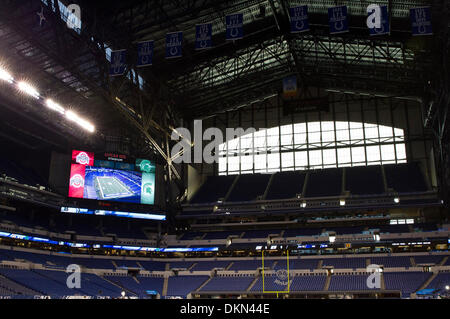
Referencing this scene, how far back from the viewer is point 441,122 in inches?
1697

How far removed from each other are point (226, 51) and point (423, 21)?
70.2ft

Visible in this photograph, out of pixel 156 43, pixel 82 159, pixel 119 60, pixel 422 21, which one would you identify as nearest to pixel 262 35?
pixel 156 43

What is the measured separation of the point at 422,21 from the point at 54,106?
33301 millimetres

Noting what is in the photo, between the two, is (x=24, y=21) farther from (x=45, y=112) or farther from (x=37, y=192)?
(x=37, y=192)

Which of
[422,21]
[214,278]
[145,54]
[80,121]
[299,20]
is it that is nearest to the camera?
[422,21]

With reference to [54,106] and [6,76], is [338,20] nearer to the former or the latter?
[6,76]

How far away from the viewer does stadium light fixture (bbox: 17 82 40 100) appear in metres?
38.8

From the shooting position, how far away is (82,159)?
49.6 meters

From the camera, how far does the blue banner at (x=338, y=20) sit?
29.2 meters

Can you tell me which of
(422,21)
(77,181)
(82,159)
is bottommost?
(77,181)

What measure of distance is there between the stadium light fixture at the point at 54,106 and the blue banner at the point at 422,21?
32.7 meters

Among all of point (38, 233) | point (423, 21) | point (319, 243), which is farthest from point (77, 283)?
point (423, 21)

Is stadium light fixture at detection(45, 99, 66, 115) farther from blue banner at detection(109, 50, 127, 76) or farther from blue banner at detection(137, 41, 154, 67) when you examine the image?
blue banner at detection(137, 41, 154, 67)

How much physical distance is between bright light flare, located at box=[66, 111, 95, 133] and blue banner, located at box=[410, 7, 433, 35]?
106 feet
